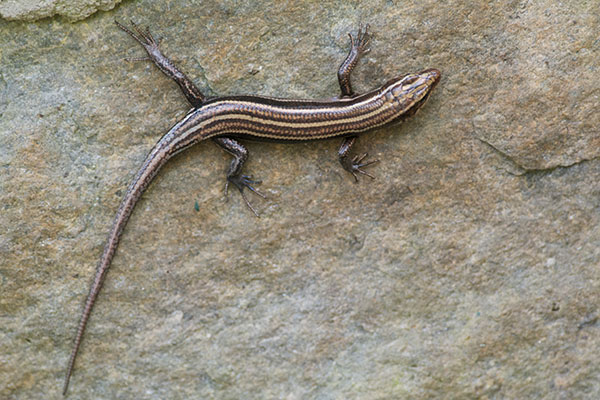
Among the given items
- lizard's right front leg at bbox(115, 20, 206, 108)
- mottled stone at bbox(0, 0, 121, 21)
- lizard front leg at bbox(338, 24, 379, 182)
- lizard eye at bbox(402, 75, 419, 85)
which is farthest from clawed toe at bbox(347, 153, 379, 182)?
mottled stone at bbox(0, 0, 121, 21)

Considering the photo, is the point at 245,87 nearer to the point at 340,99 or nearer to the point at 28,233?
the point at 340,99

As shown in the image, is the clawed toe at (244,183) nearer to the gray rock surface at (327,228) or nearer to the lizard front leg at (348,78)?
the gray rock surface at (327,228)

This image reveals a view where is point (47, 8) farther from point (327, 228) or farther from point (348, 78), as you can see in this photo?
point (327, 228)

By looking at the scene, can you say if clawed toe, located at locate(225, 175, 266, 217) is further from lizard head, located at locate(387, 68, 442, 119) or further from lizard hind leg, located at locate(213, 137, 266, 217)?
lizard head, located at locate(387, 68, 442, 119)

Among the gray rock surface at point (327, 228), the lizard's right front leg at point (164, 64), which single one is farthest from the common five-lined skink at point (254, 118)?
the gray rock surface at point (327, 228)

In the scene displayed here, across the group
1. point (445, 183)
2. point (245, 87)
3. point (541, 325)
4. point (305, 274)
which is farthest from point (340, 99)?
point (541, 325)

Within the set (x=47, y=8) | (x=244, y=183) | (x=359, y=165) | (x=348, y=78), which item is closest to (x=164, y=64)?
(x=47, y=8)
